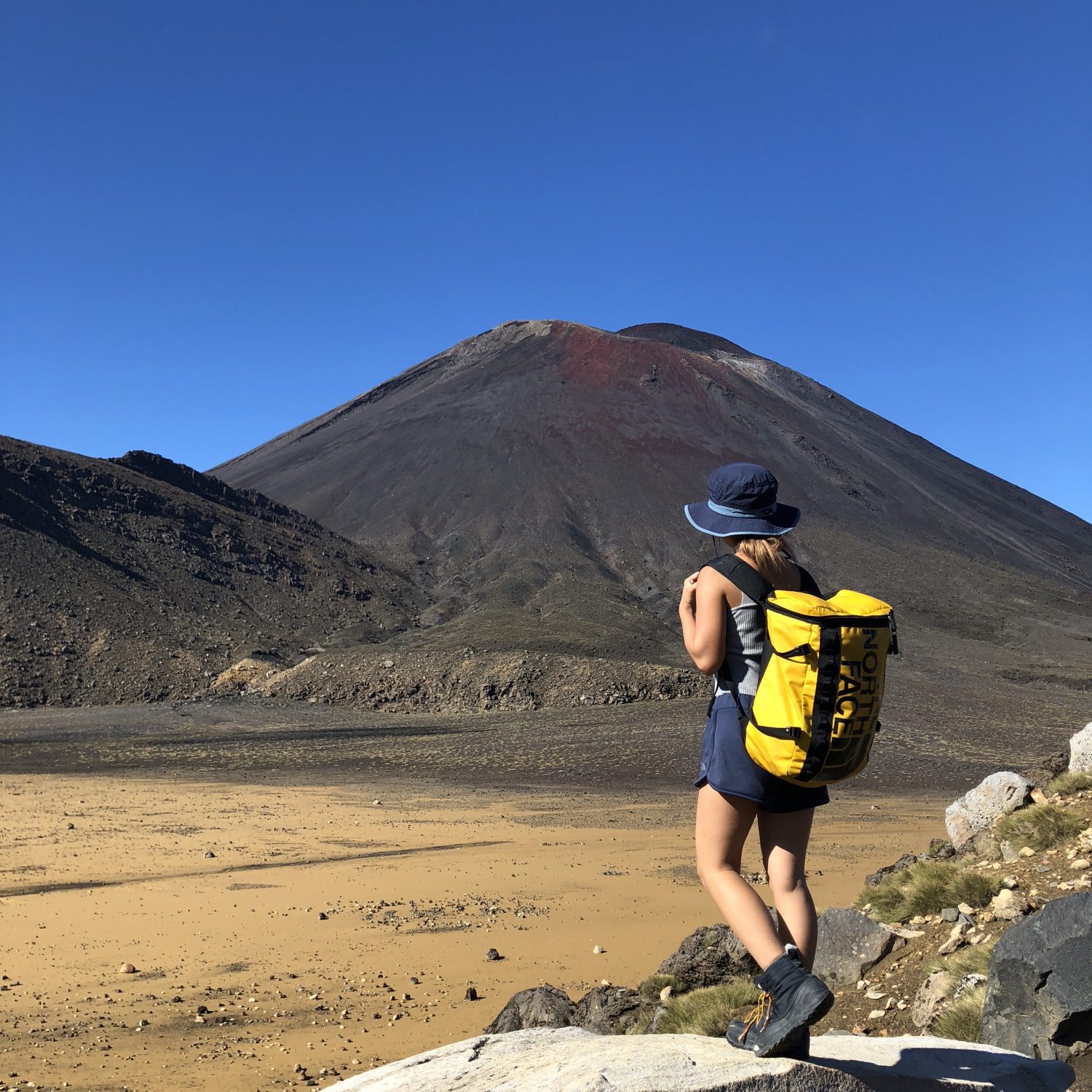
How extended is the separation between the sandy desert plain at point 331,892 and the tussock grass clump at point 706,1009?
1.66 meters

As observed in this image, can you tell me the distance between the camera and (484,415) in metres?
93.1

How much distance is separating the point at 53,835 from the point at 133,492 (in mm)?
41850

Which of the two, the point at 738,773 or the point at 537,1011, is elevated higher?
the point at 738,773

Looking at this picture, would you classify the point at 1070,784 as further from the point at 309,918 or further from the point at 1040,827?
the point at 309,918

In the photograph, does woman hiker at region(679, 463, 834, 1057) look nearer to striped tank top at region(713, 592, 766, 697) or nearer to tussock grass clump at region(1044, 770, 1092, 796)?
striped tank top at region(713, 592, 766, 697)

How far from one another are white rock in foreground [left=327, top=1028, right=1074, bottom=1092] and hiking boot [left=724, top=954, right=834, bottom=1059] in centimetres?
5

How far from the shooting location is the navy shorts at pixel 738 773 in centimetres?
276

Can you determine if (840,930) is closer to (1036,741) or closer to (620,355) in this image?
(1036,741)

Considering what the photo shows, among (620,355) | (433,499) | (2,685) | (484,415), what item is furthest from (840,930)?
(620,355)

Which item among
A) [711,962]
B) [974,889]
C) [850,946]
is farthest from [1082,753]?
[711,962]

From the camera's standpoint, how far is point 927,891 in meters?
5.90

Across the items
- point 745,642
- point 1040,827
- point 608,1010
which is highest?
point 745,642

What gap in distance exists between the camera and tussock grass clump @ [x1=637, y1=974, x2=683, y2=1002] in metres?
5.77

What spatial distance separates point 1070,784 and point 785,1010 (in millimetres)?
5359
